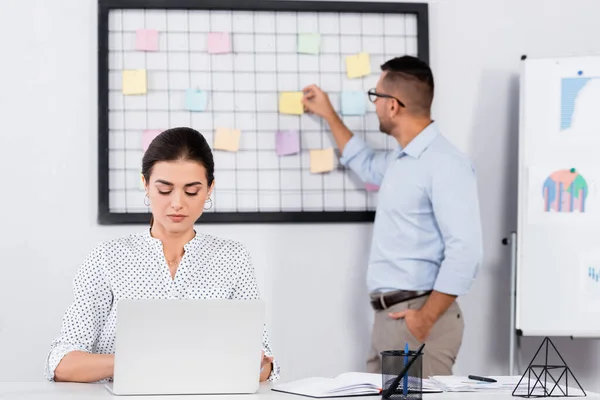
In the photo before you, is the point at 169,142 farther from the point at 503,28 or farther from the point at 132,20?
the point at 503,28

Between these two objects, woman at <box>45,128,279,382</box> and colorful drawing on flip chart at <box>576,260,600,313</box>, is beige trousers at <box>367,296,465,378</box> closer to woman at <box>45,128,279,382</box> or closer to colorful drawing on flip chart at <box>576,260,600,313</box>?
colorful drawing on flip chart at <box>576,260,600,313</box>

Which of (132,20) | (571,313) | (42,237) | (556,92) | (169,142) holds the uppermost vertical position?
(132,20)

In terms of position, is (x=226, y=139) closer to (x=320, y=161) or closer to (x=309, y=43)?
(x=320, y=161)

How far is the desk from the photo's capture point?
1792 mm

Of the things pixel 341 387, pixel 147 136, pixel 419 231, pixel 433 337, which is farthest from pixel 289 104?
pixel 341 387

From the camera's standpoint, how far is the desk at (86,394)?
1.79 meters

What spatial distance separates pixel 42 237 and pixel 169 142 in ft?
3.81

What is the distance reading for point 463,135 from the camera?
3438 mm

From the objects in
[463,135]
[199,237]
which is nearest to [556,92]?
[463,135]

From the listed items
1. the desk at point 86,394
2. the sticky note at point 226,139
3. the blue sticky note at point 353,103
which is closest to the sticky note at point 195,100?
the sticky note at point 226,139

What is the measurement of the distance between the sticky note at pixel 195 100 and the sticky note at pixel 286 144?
1.01 ft

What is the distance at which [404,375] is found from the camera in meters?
1.79

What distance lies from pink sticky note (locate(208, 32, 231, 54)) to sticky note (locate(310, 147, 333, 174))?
0.51 metres

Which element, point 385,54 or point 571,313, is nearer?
point 571,313
